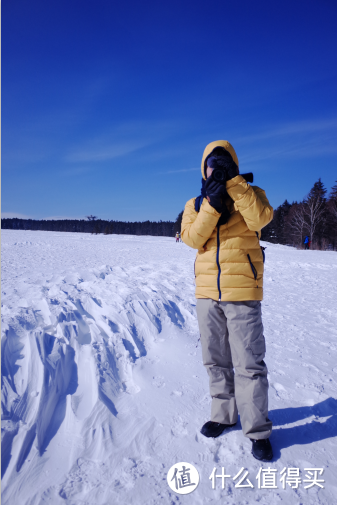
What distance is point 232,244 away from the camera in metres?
2.16

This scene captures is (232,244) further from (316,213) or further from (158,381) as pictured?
(316,213)

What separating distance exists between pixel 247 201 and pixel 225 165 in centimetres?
30

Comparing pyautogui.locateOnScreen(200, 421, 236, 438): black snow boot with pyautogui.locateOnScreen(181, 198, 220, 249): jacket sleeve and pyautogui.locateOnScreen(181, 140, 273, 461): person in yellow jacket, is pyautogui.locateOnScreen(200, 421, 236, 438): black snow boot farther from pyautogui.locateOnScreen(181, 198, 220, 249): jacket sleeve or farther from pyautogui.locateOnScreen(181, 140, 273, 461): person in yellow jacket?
pyautogui.locateOnScreen(181, 198, 220, 249): jacket sleeve

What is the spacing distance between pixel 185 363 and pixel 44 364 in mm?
1461

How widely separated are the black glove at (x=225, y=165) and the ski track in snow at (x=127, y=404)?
1917 millimetres

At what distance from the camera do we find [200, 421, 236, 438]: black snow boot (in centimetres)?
218

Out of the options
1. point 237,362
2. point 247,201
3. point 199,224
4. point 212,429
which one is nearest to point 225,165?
point 247,201

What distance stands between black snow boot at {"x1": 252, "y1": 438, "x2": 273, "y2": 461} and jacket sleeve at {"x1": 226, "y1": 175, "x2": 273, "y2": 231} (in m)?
1.49

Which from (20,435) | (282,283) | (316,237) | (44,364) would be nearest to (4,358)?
(44,364)

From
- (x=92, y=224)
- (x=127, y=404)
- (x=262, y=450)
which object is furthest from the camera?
(x=92, y=224)

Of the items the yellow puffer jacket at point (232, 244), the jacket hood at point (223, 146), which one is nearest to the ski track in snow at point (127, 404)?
the yellow puffer jacket at point (232, 244)

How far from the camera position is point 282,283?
307 inches

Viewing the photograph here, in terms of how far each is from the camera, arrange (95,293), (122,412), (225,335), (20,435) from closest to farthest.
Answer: (20,435), (225,335), (122,412), (95,293)

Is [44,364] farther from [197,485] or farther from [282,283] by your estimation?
[282,283]
